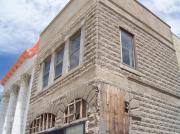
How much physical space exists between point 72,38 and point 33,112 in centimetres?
420

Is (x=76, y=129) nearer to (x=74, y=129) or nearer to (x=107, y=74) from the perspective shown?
(x=74, y=129)

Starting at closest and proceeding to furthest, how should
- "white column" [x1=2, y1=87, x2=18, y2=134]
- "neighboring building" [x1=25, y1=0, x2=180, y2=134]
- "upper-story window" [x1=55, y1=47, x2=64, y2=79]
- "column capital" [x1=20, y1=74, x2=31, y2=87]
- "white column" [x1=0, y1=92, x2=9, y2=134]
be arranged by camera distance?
"neighboring building" [x1=25, y1=0, x2=180, y2=134] → "upper-story window" [x1=55, y1=47, x2=64, y2=79] → "column capital" [x1=20, y1=74, x2=31, y2=87] → "white column" [x1=2, y1=87, x2=18, y2=134] → "white column" [x1=0, y1=92, x2=9, y2=134]

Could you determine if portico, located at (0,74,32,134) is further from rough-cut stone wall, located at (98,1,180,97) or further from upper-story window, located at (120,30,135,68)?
rough-cut stone wall, located at (98,1,180,97)

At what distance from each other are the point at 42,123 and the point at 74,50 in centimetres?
347

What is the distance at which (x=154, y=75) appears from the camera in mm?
9531

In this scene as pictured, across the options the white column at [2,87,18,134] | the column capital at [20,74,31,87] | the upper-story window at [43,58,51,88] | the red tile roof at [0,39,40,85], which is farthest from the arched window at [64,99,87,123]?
the white column at [2,87,18,134]

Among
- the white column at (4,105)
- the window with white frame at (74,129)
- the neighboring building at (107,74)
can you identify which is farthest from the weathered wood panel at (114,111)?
the white column at (4,105)

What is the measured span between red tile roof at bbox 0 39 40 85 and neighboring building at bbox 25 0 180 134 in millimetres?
3321

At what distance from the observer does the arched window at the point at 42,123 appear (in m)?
8.90

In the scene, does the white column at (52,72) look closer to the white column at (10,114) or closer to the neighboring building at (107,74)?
the neighboring building at (107,74)

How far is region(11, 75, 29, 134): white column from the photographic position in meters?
16.2

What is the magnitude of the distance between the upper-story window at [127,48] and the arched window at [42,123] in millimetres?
3713

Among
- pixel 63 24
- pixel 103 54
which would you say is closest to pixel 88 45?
pixel 103 54

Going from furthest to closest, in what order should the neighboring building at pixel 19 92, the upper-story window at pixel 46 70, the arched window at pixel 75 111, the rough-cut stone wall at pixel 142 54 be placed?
the neighboring building at pixel 19 92
the upper-story window at pixel 46 70
the rough-cut stone wall at pixel 142 54
the arched window at pixel 75 111
